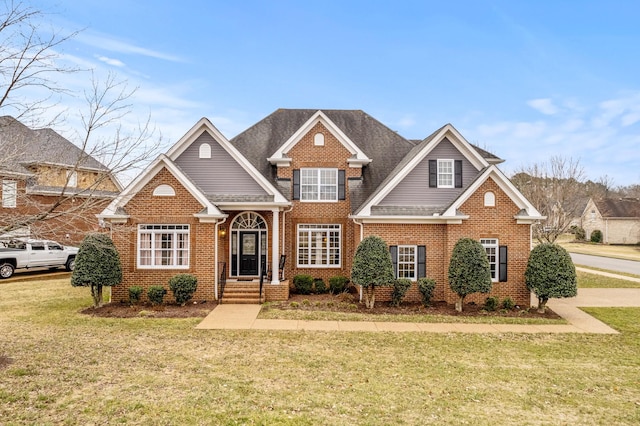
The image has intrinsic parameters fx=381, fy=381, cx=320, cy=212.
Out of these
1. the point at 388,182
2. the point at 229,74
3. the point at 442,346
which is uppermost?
the point at 229,74

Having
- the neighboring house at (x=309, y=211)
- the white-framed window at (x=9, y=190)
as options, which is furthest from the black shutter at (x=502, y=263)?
the white-framed window at (x=9, y=190)

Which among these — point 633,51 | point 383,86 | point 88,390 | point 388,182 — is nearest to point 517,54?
point 633,51

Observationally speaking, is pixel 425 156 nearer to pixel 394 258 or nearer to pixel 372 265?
pixel 394 258

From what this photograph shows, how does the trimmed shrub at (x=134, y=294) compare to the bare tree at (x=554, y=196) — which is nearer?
the trimmed shrub at (x=134, y=294)

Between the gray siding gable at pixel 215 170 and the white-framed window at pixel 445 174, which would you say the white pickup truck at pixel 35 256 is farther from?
the white-framed window at pixel 445 174

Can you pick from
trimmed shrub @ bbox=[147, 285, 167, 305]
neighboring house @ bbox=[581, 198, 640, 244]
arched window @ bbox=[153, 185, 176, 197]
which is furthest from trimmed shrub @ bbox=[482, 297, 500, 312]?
neighboring house @ bbox=[581, 198, 640, 244]

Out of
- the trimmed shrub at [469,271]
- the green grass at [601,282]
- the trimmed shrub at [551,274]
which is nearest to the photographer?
the trimmed shrub at [551,274]

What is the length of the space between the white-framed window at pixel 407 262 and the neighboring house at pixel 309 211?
39 mm

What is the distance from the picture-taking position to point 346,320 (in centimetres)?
1205

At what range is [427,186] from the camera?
15.5 meters

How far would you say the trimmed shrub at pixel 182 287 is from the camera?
13.6m

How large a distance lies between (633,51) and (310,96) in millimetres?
16832

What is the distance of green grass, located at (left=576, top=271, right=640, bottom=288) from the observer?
19422mm

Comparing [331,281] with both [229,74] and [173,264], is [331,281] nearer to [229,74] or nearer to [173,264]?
[173,264]
